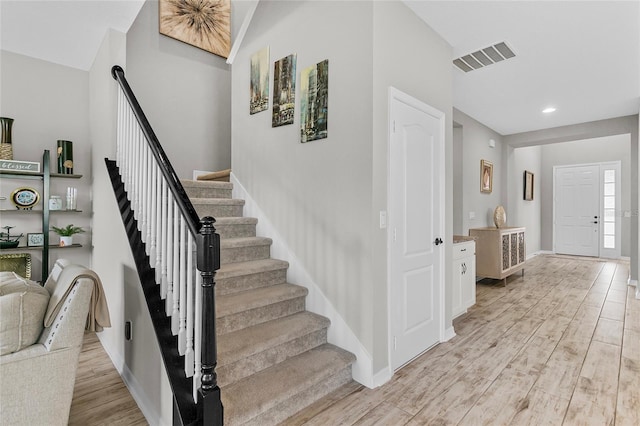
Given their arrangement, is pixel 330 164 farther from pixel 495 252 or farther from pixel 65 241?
pixel 495 252

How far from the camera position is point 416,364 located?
8.45 ft

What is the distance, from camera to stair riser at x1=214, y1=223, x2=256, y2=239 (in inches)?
116

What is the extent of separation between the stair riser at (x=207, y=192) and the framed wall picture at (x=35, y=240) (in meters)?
1.46

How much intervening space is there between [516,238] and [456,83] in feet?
9.56

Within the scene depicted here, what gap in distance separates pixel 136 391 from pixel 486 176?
572 centimetres

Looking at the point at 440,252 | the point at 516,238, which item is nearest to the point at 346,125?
the point at 440,252

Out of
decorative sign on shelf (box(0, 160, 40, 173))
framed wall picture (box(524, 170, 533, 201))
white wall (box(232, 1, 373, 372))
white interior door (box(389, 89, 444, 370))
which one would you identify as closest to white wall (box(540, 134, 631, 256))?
framed wall picture (box(524, 170, 533, 201))

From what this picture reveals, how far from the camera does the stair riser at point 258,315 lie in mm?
2178

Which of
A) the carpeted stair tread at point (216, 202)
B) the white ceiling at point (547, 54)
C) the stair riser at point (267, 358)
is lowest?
the stair riser at point (267, 358)

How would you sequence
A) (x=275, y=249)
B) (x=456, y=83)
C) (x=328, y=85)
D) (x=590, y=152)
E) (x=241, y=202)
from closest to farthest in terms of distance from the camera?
(x=328, y=85) → (x=275, y=249) → (x=241, y=202) → (x=456, y=83) → (x=590, y=152)

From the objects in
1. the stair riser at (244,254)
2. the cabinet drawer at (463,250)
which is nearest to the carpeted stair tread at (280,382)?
the stair riser at (244,254)

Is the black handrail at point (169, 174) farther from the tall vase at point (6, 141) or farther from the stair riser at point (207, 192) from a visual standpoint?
the tall vase at point (6, 141)

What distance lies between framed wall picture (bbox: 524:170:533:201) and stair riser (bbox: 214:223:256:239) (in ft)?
23.1

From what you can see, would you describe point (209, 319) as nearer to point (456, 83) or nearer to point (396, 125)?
point (396, 125)
